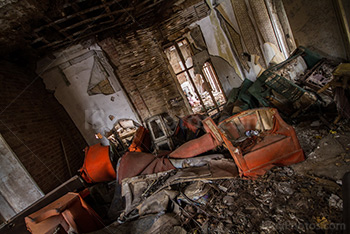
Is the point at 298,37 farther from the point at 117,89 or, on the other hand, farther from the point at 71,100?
the point at 71,100

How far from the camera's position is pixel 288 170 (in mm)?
2650

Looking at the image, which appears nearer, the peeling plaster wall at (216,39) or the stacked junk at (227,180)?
the stacked junk at (227,180)

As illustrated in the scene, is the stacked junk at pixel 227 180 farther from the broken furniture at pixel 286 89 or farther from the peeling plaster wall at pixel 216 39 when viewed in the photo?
the peeling plaster wall at pixel 216 39

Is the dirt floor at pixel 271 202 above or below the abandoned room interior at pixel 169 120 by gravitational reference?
below

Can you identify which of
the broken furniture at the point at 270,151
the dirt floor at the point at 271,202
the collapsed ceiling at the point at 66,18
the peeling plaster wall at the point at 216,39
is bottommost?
the dirt floor at the point at 271,202

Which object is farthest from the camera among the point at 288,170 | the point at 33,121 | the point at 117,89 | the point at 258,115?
the point at 117,89

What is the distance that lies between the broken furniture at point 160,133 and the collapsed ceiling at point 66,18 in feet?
11.8

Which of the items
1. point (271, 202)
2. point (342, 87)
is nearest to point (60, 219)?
point (271, 202)

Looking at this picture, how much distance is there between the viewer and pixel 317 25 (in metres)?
3.60

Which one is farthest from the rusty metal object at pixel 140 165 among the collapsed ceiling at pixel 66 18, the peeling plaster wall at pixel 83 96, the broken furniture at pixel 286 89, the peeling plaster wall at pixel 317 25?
the peeling plaster wall at pixel 317 25

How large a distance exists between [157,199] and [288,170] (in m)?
2.45

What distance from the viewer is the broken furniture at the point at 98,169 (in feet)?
13.7

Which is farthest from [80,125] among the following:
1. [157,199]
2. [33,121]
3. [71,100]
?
[157,199]

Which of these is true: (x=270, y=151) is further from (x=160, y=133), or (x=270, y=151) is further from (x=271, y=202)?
(x=160, y=133)
